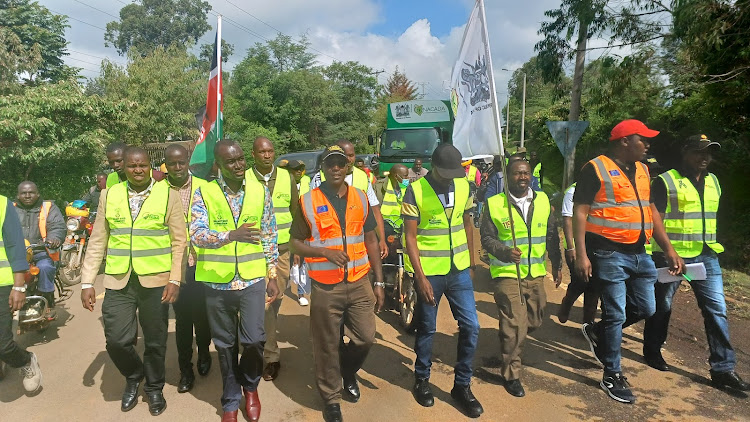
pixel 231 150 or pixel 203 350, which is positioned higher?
pixel 231 150

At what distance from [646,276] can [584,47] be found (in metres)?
11.2

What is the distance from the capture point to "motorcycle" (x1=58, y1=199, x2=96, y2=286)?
750 cm

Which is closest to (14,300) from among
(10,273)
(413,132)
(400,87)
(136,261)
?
(10,273)

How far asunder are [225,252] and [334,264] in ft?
2.49

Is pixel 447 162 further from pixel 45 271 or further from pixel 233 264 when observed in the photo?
pixel 45 271

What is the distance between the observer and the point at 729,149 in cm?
955

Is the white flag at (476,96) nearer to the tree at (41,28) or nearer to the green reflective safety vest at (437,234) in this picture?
the green reflective safety vest at (437,234)

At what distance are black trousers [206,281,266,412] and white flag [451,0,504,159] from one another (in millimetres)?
2016

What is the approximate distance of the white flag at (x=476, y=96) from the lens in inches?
153

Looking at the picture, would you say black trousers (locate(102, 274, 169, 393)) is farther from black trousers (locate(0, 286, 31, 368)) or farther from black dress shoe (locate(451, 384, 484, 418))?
black dress shoe (locate(451, 384, 484, 418))

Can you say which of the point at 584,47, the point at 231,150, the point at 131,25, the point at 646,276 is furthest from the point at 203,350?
the point at 131,25

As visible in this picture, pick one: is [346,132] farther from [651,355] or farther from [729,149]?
[651,355]

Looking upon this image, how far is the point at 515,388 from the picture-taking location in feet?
13.1

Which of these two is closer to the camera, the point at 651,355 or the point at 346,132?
the point at 651,355
